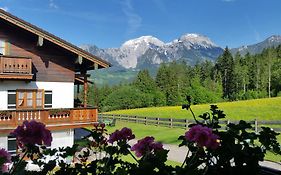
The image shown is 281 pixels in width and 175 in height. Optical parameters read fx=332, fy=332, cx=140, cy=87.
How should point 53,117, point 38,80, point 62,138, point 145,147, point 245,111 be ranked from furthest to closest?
point 245,111 → point 62,138 → point 38,80 → point 53,117 → point 145,147

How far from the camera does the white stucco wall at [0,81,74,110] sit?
16438 mm

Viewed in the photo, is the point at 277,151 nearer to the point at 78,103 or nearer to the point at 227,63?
the point at 78,103

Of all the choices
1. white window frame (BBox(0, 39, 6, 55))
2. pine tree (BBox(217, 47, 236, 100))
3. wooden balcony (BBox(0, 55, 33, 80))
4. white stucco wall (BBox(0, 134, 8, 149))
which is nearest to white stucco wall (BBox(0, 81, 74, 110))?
wooden balcony (BBox(0, 55, 33, 80))

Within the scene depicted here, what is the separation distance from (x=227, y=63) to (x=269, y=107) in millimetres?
53860

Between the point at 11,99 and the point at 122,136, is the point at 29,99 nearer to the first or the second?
the point at 11,99

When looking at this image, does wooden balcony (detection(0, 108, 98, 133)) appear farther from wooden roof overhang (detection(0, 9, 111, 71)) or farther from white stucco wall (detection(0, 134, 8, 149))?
wooden roof overhang (detection(0, 9, 111, 71))

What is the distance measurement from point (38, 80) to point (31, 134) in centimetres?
1551

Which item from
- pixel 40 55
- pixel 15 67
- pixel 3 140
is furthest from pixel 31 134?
pixel 40 55

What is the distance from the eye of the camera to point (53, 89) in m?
17.9

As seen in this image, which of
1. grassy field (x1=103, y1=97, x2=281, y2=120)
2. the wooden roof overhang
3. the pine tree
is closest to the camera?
the wooden roof overhang

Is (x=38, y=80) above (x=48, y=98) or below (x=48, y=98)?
above

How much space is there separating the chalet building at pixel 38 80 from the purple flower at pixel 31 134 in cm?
1360

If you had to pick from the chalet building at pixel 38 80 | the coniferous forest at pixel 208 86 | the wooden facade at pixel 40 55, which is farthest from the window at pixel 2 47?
the coniferous forest at pixel 208 86

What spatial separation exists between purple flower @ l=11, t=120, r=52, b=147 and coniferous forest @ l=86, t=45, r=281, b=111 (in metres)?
85.3
